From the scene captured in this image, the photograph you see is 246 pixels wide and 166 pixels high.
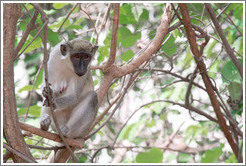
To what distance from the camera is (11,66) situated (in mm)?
2613

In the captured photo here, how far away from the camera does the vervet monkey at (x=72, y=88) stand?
388 cm

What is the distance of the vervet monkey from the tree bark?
117 cm

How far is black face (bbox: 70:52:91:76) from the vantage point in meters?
3.85

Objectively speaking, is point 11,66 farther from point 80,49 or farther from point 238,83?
point 238,83

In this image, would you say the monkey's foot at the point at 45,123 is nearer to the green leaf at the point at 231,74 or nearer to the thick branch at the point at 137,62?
the thick branch at the point at 137,62

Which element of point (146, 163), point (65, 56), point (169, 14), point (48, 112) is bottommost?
point (146, 163)

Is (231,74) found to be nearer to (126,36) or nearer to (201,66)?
(201,66)

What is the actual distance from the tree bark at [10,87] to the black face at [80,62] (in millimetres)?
1279

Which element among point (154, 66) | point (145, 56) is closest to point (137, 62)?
point (145, 56)

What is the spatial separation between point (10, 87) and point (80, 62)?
1397 millimetres

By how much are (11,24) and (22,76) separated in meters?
5.13

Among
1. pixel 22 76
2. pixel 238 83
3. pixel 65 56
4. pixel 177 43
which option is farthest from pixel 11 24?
pixel 22 76

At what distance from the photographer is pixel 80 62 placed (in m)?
3.91

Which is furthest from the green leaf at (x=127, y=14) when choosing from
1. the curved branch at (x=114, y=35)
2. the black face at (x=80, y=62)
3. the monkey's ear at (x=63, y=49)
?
the curved branch at (x=114, y=35)
